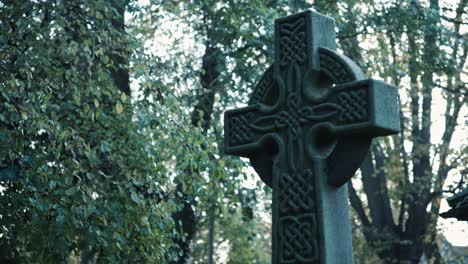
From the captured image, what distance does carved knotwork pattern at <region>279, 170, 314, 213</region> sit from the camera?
5.72 meters

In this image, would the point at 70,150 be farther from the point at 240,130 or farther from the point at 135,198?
the point at 240,130

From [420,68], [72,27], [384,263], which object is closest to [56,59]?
[72,27]

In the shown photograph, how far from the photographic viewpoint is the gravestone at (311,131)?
5.62m

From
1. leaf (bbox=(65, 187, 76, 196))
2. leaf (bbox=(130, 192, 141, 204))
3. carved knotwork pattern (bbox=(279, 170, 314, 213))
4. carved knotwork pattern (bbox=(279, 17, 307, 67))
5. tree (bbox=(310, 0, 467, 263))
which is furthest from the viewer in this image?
tree (bbox=(310, 0, 467, 263))

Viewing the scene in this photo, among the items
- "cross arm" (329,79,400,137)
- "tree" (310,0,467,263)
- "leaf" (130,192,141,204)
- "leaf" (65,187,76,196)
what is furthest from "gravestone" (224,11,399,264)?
"tree" (310,0,467,263)

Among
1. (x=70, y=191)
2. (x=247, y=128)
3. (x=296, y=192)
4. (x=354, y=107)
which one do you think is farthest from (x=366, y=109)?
(x=70, y=191)

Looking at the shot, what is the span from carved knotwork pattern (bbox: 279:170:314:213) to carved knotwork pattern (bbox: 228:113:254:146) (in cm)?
47

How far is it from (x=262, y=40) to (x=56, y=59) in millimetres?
5371

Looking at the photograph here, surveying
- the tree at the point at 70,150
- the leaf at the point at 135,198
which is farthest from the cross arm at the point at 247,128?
the leaf at the point at 135,198

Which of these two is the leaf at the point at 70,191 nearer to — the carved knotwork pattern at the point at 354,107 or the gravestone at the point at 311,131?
the gravestone at the point at 311,131

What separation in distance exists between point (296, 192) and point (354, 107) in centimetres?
61

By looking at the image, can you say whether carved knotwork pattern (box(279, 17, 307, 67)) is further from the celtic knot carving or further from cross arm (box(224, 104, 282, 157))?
the celtic knot carving

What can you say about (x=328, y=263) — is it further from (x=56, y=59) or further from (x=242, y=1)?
(x=242, y=1)

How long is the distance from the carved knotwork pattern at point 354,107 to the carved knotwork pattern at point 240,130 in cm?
73
